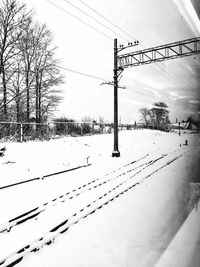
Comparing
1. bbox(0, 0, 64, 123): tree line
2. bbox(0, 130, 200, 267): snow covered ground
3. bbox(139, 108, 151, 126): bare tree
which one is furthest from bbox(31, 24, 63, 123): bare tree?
bbox(139, 108, 151, 126): bare tree

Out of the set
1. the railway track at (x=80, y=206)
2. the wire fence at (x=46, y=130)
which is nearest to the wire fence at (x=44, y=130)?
the wire fence at (x=46, y=130)

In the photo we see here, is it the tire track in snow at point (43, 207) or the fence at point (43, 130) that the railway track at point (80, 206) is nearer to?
the tire track in snow at point (43, 207)

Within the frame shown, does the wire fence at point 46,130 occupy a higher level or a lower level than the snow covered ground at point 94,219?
higher

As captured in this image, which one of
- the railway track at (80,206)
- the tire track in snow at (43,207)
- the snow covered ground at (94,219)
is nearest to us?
the snow covered ground at (94,219)

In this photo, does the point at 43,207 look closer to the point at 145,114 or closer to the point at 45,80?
the point at 45,80

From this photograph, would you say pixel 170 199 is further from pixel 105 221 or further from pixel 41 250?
pixel 41 250

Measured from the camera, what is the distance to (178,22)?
8.95 ft

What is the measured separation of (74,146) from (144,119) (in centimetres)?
5777

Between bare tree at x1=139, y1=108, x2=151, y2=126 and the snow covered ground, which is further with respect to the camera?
bare tree at x1=139, y1=108, x2=151, y2=126

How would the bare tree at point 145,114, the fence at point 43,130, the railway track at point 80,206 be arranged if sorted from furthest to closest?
the bare tree at point 145,114 → the fence at point 43,130 → the railway track at point 80,206

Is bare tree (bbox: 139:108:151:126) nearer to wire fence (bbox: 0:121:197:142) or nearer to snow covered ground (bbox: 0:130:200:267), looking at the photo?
wire fence (bbox: 0:121:197:142)

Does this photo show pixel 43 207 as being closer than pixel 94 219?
No

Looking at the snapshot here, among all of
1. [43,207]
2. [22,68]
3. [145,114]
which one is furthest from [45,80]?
[145,114]

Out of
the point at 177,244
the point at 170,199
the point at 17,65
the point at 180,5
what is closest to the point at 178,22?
the point at 180,5
